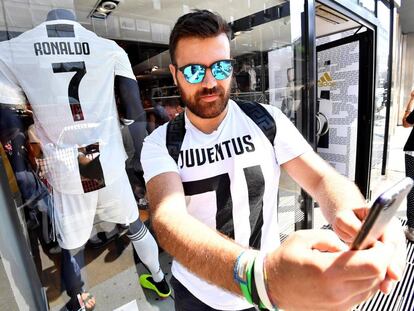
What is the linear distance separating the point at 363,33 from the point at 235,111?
10.6 ft

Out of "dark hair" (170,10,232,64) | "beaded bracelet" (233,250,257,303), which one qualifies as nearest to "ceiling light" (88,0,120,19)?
"dark hair" (170,10,232,64)

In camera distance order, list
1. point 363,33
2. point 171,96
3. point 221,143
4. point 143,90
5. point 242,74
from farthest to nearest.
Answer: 1. point 363,33
2. point 242,74
3. point 171,96
4. point 143,90
5. point 221,143

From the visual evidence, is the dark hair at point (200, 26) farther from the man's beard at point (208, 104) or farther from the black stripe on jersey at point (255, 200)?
the black stripe on jersey at point (255, 200)

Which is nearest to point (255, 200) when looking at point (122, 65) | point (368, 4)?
point (122, 65)

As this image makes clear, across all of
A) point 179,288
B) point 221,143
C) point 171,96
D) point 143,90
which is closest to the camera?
point 221,143

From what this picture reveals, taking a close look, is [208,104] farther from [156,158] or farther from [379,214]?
[379,214]

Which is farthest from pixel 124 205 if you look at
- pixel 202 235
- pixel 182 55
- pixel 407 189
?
pixel 407 189

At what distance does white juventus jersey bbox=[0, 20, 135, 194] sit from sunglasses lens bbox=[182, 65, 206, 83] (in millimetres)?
747

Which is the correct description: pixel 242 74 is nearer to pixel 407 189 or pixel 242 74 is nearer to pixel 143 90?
pixel 143 90

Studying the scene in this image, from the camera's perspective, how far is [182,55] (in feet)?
3.47

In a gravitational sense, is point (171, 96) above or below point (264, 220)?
above

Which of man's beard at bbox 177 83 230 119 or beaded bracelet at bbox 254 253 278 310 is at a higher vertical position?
man's beard at bbox 177 83 230 119

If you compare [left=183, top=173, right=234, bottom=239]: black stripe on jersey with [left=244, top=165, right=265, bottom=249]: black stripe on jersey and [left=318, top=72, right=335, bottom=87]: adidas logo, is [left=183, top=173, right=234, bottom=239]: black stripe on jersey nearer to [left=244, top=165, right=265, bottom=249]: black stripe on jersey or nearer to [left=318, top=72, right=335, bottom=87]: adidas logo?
[left=244, top=165, right=265, bottom=249]: black stripe on jersey

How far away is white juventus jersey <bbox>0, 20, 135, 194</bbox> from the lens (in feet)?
4.17
